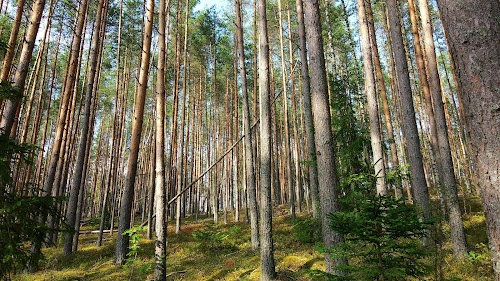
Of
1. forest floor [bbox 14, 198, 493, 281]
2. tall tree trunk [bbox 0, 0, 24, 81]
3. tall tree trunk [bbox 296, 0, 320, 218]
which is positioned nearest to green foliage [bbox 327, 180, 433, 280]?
forest floor [bbox 14, 198, 493, 281]

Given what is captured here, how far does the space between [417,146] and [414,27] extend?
18.4ft

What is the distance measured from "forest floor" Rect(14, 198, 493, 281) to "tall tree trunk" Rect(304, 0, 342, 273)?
677mm

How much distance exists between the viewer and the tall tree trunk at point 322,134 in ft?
15.9

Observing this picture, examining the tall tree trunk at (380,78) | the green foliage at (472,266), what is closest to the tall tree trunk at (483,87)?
the green foliage at (472,266)

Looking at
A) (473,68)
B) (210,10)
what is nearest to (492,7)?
(473,68)

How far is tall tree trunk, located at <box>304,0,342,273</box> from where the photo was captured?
4848 mm

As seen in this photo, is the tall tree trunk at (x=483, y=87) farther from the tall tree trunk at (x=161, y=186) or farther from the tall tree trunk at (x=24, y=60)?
the tall tree trunk at (x=24, y=60)

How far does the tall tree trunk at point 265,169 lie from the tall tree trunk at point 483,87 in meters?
5.00

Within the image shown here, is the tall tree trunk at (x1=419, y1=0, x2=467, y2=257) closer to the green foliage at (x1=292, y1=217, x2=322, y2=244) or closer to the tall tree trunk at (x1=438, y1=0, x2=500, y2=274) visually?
the green foliage at (x1=292, y1=217, x2=322, y2=244)

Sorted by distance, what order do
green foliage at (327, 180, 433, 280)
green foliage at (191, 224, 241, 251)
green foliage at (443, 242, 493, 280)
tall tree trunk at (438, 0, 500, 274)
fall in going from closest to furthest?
1. tall tree trunk at (438, 0, 500, 274)
2. green foliage at (327, 180, 433, 280)
3. green foliage at (443, 242, 493, 280)
4. green foliage at (191, 224, 241, 251)

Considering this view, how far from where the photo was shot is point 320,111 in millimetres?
5234

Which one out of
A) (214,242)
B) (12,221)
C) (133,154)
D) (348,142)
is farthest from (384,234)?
(214,242)

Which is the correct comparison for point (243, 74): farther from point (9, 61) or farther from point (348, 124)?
point (9, 61)

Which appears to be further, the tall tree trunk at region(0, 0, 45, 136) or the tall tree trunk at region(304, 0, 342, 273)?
the tall tree trunk at region(0, 0, 45, 136)
